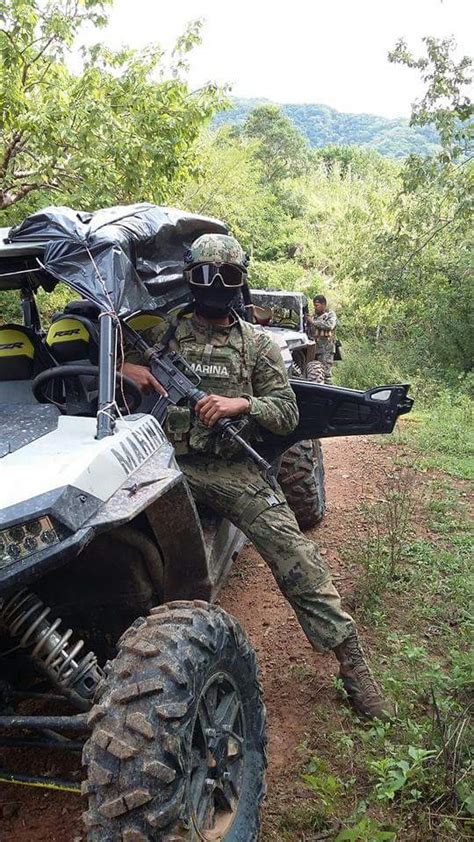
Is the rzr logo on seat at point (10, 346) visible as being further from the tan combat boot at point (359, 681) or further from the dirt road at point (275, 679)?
the tan combat boot at point (359, 681)

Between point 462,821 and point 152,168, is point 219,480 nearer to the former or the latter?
point 462,821

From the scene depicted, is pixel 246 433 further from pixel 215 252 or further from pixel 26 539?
pixel 26 539

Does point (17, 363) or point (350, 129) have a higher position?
point (350, 129)

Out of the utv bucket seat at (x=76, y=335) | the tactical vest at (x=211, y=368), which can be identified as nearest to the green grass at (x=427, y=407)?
the tactical vest at (x=211, y=368)

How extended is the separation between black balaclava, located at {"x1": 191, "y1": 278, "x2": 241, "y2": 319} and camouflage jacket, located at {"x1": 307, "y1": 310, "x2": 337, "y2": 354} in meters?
8.83

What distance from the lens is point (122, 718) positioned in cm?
181

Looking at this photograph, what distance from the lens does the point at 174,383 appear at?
3.22 meters

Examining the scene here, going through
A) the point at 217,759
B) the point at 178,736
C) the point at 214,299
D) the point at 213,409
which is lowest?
the point at 217,759

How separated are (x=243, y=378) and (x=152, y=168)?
6.32 m

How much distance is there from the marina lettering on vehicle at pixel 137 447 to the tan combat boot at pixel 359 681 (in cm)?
144

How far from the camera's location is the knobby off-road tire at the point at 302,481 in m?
5.09

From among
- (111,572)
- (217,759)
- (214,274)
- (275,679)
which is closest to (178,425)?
(214,274)

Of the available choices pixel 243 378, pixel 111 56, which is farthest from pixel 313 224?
pixel 243 378

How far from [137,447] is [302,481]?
2.96 metres
